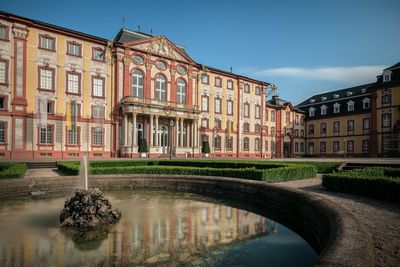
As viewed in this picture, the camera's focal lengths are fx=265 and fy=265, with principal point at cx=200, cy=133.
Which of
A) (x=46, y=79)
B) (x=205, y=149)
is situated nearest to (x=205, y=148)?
(x=205, y=149)

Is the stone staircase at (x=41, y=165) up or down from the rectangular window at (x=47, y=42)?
down

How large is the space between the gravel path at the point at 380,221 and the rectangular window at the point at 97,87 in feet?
94.9

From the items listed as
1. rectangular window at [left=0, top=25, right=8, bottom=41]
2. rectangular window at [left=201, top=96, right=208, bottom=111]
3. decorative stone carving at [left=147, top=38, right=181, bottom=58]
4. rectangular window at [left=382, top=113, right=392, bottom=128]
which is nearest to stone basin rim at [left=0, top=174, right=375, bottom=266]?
rectangular window at [left=0, top=25, right=8, bottom=41]

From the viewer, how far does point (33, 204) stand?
32.8ft

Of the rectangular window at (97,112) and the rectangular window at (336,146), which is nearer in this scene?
the rectangular window at (97,112)

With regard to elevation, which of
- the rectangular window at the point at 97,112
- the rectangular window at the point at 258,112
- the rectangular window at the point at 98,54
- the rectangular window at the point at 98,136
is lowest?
the rectangular window at the point at 98,136

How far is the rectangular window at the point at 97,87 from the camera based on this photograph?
32375 mm

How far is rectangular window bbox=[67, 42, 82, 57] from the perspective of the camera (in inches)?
1213

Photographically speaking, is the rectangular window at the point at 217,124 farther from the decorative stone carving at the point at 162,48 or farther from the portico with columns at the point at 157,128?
the decorative stone carving at the point at 162,48

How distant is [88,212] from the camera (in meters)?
7.74

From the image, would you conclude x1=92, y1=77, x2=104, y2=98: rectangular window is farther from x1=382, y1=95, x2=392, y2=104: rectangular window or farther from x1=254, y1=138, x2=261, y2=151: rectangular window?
x1=382, y1=95, x2=392, y2=104: rectangular window

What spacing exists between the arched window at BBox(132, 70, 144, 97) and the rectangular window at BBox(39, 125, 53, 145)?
35.4 feet

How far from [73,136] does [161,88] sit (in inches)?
528

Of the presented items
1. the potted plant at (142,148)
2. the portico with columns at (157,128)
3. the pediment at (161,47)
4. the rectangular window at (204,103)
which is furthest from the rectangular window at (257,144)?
the potted plant at (142,148)
